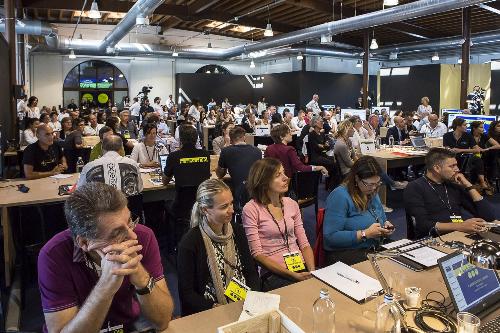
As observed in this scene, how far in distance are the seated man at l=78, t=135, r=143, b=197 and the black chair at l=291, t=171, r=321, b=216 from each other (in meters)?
1.83

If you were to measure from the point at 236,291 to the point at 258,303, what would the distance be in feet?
0.95

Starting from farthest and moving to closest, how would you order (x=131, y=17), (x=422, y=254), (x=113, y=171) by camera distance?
(x=131, y=17)
(x=113, y=171)
(x=422, y=254)

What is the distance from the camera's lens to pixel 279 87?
2080 cm

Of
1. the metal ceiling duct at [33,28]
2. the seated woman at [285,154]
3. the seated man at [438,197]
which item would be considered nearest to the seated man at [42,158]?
the seated woman at [285,154]

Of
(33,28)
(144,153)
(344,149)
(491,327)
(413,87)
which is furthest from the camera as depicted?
(413,87)

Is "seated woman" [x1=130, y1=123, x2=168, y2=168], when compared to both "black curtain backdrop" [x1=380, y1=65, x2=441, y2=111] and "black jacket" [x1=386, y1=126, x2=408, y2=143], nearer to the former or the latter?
"black jacket" [x1=386, y1=126, x2=408, y2=143]

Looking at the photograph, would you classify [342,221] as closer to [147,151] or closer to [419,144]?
[147,151]

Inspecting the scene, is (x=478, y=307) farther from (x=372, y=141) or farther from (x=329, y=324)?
(x=372, y=141)

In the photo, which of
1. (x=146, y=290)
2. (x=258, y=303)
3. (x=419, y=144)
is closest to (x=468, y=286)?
(x=258, y=303)

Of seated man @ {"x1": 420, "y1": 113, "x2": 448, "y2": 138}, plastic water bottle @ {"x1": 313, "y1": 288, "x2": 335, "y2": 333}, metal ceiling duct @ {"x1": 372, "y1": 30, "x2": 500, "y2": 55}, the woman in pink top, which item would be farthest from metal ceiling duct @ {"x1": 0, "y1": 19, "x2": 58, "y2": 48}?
metal ceiling duct @ {"x1": 372, "y1": 30, "x2": 500, "y2": 55}

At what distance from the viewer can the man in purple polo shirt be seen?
1.49 m

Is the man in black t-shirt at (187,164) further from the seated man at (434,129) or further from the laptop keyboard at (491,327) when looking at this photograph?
the seated man at (434,129)

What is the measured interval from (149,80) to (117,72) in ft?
4.81

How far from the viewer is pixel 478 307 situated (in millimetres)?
1873
